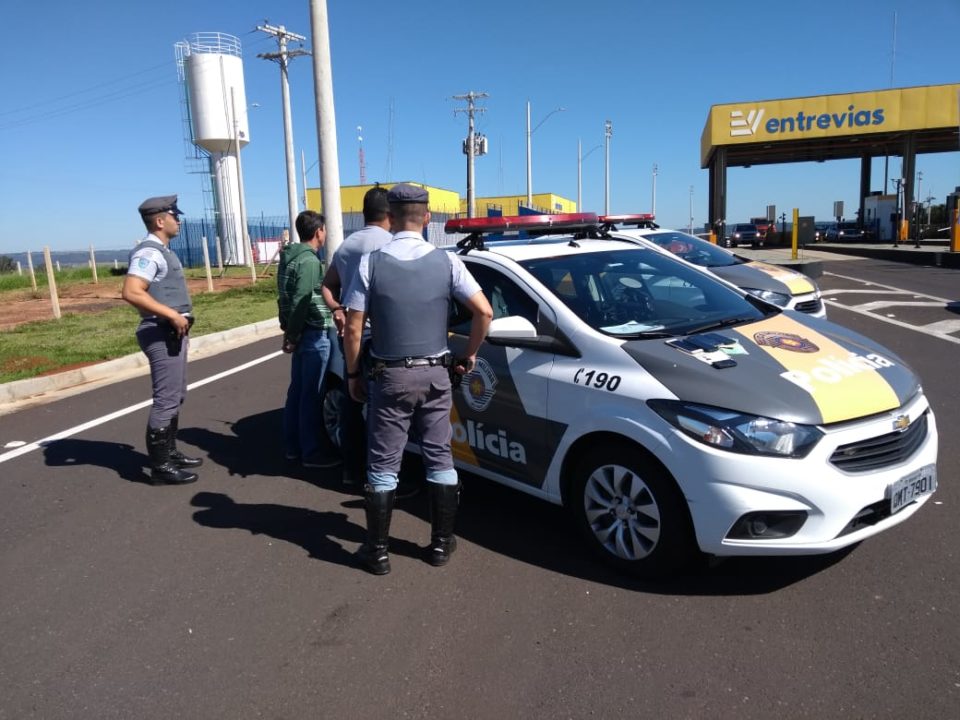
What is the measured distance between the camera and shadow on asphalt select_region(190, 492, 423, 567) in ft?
13.1

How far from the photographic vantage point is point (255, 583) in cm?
366

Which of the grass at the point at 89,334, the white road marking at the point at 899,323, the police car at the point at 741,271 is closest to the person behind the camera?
the police car at the point at 741,271

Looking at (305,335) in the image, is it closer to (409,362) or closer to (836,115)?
(409,362)

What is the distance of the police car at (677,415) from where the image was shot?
3.07m

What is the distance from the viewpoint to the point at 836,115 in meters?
33.9

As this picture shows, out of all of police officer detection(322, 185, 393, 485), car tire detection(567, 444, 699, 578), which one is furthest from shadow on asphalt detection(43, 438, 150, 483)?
car tire detection(567, 444, 699, 578)

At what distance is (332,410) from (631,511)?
9.19ft

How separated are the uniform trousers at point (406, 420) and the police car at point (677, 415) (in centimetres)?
46

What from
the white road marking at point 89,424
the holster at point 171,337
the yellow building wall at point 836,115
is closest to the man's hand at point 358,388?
the holster at point 171,337

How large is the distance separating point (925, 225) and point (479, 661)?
184 ft

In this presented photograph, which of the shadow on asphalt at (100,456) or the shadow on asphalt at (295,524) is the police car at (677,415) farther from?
the shadow on asphalt at (100,456)

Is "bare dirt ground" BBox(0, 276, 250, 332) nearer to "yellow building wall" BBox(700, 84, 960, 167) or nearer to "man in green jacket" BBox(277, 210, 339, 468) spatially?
"man in green jacket" BBox(277, 210, 339, 468)

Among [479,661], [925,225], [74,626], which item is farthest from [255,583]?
[925,225]

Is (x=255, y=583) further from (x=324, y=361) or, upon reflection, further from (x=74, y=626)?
(x=324, y=361)
